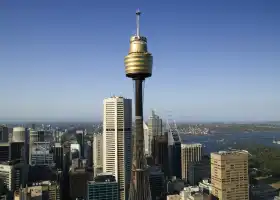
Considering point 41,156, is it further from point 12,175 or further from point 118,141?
point 118,141

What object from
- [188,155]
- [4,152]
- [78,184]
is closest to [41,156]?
[4,152]

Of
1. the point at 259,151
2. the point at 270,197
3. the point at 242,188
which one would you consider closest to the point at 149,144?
the point at 259,151

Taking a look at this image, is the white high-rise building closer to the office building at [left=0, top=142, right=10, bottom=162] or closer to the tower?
the tower

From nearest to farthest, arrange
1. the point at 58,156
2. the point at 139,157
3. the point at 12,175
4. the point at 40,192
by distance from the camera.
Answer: the point at 139,157 < the point at 40,192 < the point at 12,175 < the point at 58,156

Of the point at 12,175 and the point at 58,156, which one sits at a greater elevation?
the point at 12,175

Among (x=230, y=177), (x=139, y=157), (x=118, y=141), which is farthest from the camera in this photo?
(x=118, y=141)

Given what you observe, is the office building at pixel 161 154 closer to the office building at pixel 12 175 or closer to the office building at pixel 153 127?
the office building at pixel 153 127

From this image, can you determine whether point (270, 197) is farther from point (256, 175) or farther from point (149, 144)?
point (149, 144)
